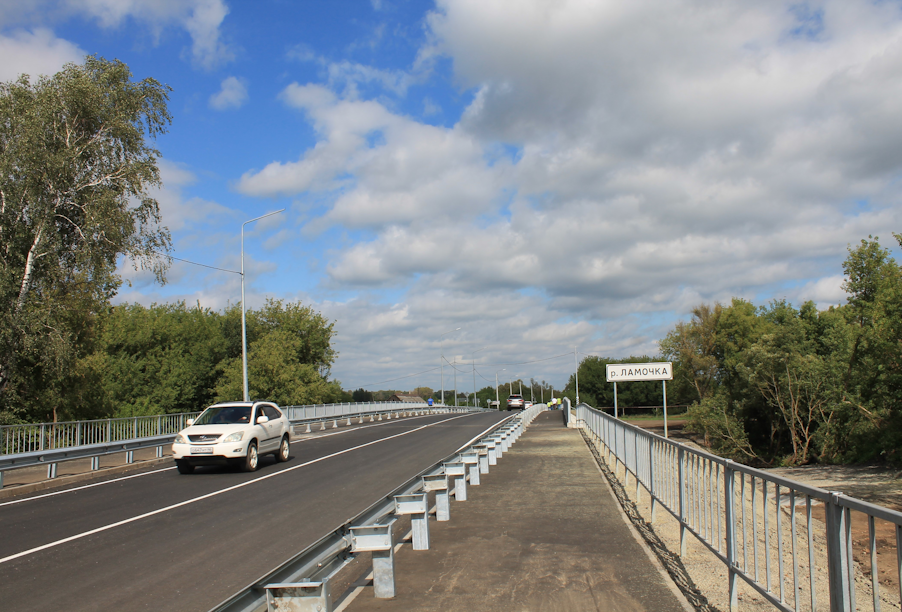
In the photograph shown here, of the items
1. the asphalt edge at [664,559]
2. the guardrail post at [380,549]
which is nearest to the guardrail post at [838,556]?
the asphalt edge at [664,559]

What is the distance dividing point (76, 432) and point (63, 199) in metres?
12.0

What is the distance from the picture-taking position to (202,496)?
1241 centimetres

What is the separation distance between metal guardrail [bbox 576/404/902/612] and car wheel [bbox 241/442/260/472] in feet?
33.9

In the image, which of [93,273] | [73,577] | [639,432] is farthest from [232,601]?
[93,273]

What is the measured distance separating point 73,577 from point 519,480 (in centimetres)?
871

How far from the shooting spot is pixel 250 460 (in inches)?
636

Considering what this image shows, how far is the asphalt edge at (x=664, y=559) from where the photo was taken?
5750 millimetres

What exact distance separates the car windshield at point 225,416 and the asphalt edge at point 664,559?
9825 millimetres

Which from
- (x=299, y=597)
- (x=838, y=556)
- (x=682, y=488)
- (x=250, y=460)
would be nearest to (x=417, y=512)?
(x=682, y=488)

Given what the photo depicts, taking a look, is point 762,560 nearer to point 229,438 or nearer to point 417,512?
point 417,512

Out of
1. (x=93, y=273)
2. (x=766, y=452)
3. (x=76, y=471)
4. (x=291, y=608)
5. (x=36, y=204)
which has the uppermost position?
(x=36, y=204)

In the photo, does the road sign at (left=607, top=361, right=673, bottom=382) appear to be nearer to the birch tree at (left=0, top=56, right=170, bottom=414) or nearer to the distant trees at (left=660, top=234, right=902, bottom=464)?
the distant trees at (left=660, top=234, right=902, bottom=464)

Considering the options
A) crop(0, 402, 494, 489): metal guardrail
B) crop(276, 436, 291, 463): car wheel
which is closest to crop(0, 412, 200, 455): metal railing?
crop(0, 402, 494, 489): metal guardrail

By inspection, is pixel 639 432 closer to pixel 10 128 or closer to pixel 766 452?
pixel 10 128
